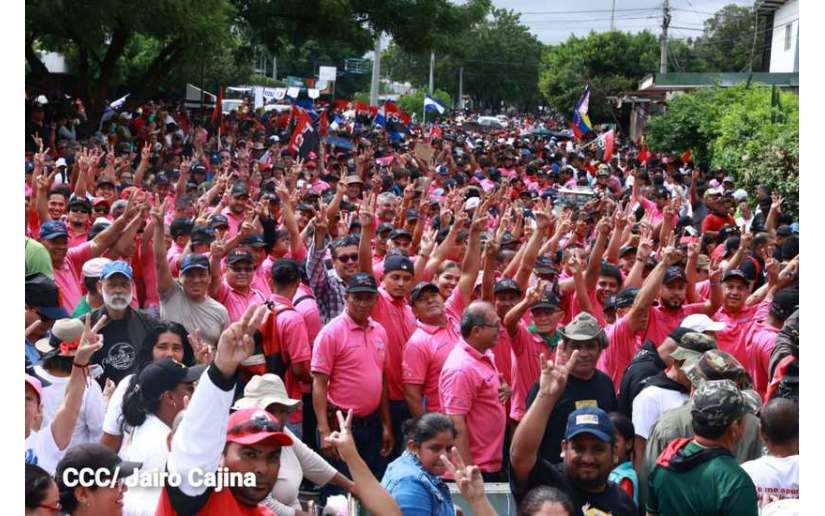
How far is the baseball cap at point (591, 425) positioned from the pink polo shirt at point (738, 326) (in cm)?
251

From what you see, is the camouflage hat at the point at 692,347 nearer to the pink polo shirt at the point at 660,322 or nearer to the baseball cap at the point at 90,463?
the pink polo shirt at the point at 660,322

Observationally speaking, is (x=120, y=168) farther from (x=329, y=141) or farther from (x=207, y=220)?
(x=329, y=141)

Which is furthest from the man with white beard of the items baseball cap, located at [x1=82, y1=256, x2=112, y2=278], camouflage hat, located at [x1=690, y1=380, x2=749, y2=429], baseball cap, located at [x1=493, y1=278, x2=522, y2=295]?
camouflage hat, located at [x1=690, y1=380, x2=749, y2=429]

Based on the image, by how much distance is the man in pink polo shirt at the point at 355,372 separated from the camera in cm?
608

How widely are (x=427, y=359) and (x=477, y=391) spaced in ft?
2.14

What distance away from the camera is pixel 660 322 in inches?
271

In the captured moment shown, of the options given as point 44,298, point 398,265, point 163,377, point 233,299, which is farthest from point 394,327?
point 163,377

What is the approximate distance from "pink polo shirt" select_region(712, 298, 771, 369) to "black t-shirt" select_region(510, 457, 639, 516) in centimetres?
256

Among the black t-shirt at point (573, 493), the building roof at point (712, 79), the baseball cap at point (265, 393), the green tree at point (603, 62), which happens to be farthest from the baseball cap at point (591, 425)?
the green tree at point (603, 62)

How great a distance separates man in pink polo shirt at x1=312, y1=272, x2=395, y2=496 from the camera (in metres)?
6.08

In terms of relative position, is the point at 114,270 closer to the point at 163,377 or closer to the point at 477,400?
the point at 163,377

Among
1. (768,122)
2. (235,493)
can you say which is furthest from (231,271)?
(768,122)
